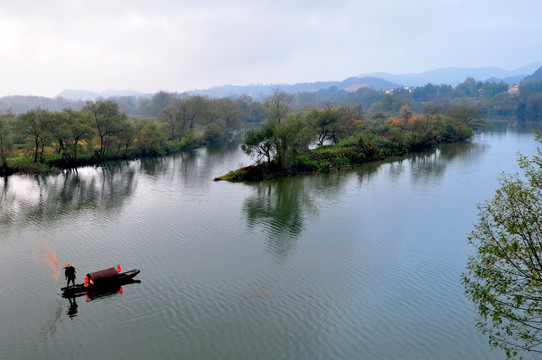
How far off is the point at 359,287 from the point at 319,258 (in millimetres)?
3754

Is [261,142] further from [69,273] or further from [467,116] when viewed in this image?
[467,116]

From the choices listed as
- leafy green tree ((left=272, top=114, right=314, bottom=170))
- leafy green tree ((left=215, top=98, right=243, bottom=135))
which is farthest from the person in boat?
leafy green tree ((left=215, top=98, right=243, bottom=135))

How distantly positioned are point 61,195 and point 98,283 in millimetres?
23752

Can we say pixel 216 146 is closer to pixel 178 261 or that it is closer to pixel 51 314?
pixel 178 261

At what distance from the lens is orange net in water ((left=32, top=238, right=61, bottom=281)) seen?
19.8 metres

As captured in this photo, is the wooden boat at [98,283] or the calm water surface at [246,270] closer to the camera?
the calm water surface at [246,270]

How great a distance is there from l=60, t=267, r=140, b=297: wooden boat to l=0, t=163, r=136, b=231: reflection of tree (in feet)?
43.8

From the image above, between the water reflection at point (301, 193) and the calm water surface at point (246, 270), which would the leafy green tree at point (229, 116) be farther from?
the calm water surface at point (246, 270)

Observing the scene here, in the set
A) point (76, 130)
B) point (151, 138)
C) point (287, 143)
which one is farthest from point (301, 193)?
point (151, 138)

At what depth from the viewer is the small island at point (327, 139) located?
44.5m

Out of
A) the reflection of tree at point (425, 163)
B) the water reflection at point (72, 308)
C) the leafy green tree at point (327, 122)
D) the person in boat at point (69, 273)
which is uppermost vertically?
the leafy green tree at point (327, 122)

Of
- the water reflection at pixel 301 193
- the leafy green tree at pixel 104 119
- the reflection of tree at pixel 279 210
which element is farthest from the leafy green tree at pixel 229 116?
the reflection of tree at pixel 279 210

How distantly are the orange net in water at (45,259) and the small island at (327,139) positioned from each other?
2286 centimetres

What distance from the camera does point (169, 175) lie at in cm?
4869
